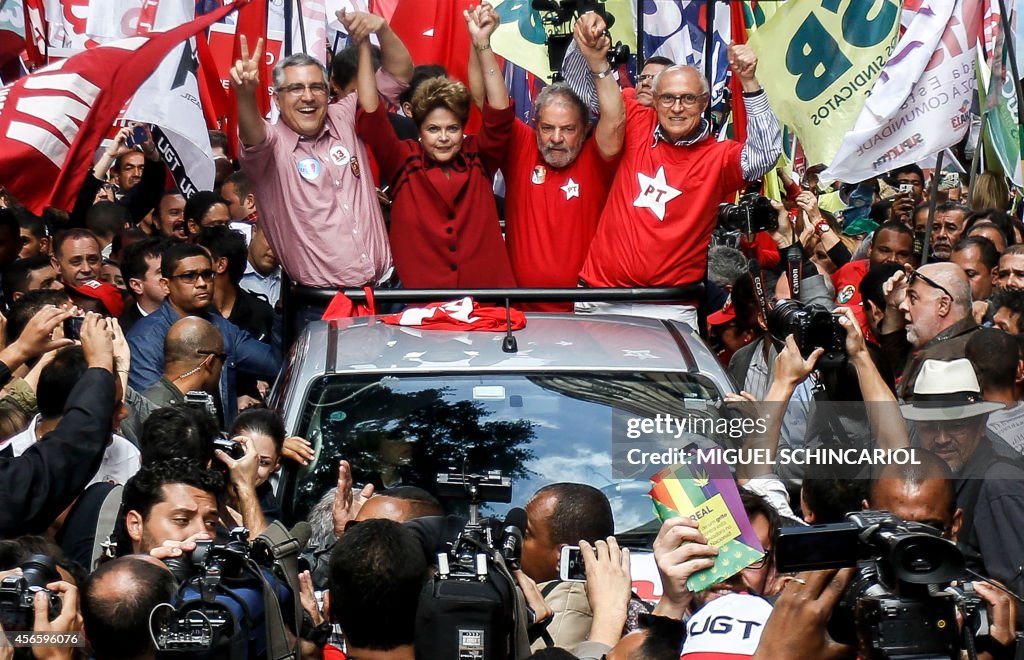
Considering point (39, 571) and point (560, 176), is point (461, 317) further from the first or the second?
point (39, 571)

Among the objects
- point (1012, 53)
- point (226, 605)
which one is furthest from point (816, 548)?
point (1012, 53)

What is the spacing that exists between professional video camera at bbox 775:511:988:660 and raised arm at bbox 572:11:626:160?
462cm

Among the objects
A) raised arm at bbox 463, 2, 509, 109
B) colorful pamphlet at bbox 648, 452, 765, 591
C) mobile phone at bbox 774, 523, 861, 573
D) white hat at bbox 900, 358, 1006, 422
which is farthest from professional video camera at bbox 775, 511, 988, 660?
raised arm at bbox 463, 2, 509, 109

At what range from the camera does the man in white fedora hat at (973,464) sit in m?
4.71

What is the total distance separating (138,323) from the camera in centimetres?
754

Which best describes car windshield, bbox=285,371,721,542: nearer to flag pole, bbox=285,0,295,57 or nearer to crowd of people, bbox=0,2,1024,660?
crowd of people, bbox=0,2,1024,660

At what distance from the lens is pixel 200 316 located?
764cm

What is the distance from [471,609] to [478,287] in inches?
155

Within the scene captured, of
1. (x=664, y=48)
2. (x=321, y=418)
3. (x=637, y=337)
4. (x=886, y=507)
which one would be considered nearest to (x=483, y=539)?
(x=886, y=507)

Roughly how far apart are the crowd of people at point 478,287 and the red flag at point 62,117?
1.80 ft

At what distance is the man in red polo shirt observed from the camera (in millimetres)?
7539

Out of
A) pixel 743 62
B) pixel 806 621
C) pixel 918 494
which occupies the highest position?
pixel 743 62

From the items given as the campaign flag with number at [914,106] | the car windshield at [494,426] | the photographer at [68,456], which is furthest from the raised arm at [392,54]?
the photographer at [68,456]

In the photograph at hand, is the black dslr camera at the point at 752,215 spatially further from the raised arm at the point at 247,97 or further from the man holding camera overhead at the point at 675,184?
the raised arm at the point at 247,97
